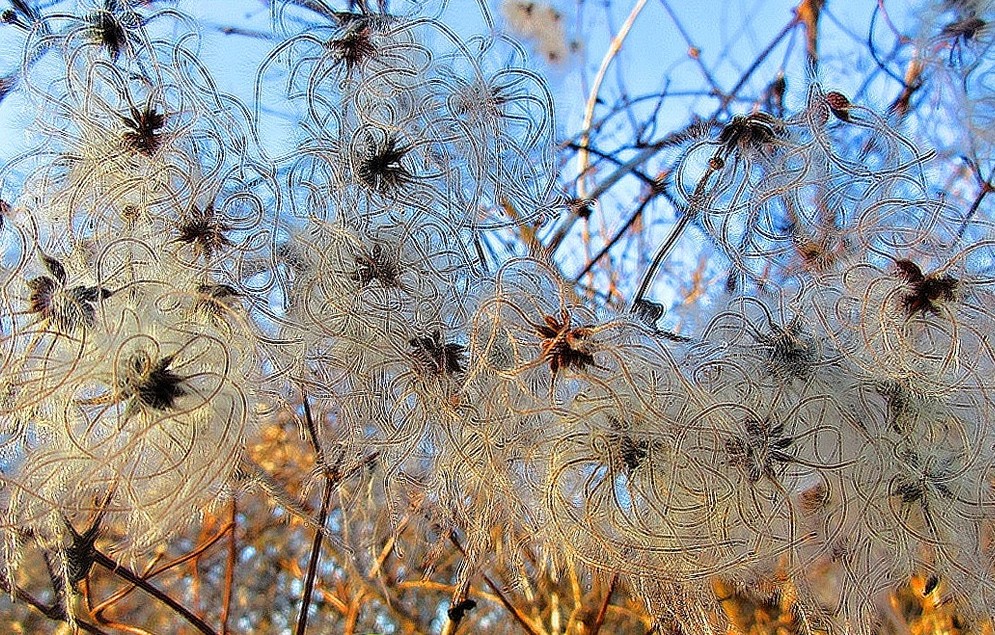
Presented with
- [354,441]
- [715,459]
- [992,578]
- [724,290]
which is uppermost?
[724,290]

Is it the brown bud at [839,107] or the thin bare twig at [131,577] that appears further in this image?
the brown bud at [839,107]

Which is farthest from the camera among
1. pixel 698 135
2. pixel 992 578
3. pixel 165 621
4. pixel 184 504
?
pixel 165 621

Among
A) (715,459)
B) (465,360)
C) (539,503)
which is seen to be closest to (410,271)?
(465,360)

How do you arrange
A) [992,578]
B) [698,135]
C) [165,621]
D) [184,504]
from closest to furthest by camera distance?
[184,504] < [992,578] < [698,135] < [165,621]

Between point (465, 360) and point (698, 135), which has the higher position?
point (698, 135)

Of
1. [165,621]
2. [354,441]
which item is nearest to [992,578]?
[354,441]

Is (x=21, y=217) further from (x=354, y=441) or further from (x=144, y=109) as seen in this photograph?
(x=354, y=441)

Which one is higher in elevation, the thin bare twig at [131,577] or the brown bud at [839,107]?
the brown bud at [839,107]

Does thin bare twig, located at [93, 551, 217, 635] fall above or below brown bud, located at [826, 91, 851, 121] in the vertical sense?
below

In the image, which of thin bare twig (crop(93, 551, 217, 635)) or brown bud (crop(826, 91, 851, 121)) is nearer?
thin bare twig (crop(93, 551, 217, 635))

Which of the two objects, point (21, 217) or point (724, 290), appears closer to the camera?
point (21, 217)

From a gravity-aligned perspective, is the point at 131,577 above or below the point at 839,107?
below
